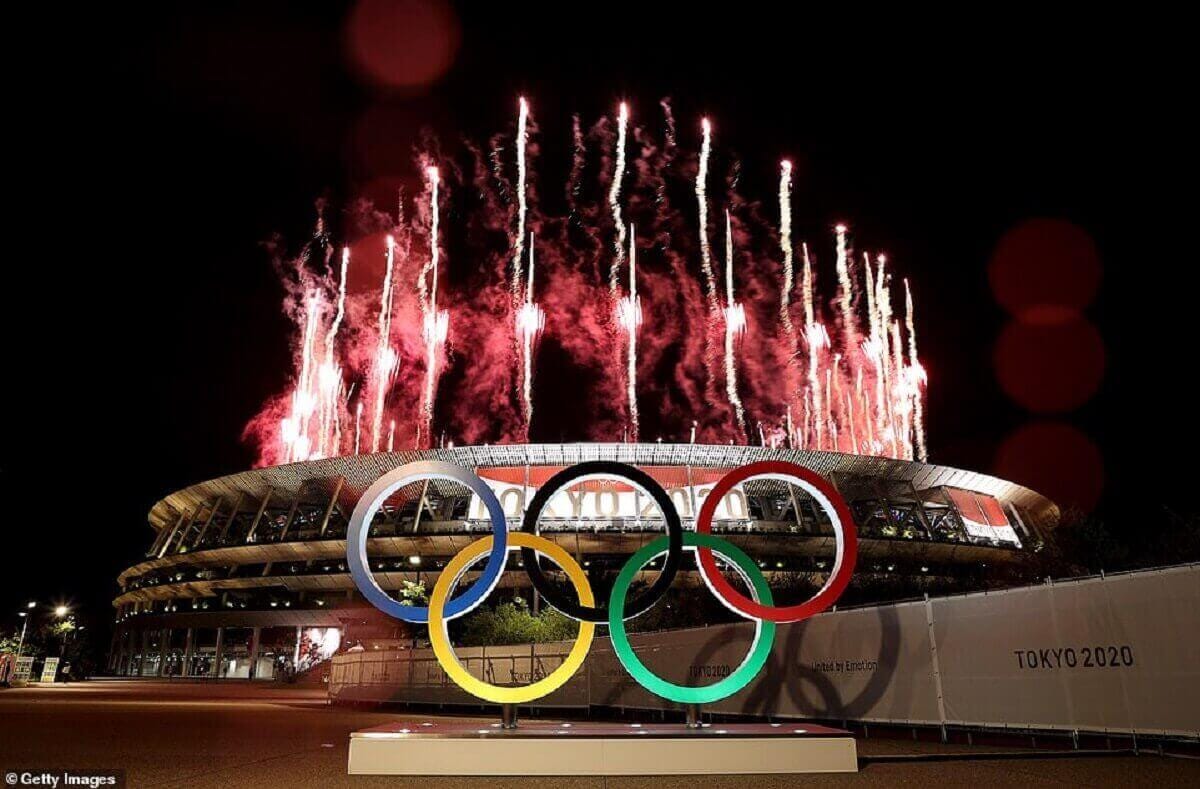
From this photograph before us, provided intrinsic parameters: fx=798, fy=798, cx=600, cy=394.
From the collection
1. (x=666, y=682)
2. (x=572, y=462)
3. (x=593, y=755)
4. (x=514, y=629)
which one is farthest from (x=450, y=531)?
(x=593, y=755)

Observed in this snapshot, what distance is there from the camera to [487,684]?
14297 mm

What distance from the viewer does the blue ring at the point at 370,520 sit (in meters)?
14.0

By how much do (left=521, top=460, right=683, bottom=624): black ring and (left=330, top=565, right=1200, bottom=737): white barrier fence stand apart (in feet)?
20.8

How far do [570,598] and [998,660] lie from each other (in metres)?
8.45

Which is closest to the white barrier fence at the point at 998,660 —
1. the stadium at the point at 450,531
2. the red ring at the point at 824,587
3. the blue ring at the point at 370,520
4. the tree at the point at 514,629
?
the red ring at the point at 824,587

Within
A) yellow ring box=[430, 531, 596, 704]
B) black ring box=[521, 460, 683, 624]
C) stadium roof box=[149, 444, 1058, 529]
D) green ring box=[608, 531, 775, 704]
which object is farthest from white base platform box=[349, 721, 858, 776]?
stadium roof box=[149, 444, 1058, 529]

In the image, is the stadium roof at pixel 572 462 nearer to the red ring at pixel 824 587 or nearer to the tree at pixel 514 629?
the tree at pixel 514 629

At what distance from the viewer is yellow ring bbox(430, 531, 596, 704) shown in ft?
44.2

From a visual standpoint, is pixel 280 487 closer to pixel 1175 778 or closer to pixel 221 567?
pixel 221 567

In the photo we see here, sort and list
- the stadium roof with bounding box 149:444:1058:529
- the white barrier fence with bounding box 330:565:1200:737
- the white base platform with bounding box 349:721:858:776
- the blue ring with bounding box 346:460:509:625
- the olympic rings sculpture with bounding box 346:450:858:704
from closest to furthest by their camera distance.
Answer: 1. the white base platform with bounding box 349:721:858:776
2. the white barrier fence with bounding box 330:565:1200:737
3. the olympic rings sculpture with bounding box 346:450:858:704
4. the blue ring with bounding box 346:460:509:625
5. the stadium roof with bounding box 149:444:1058:529

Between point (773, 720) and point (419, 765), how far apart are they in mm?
12217

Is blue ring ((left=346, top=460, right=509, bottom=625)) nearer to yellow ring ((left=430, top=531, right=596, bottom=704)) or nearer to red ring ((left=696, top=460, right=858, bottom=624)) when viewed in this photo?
yellow ring ((left=430, top=531, right=596, bottom=704))

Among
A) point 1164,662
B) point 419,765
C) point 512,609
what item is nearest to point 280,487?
Result: point 512,609

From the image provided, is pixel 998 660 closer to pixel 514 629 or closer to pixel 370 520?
pixel 370 520
